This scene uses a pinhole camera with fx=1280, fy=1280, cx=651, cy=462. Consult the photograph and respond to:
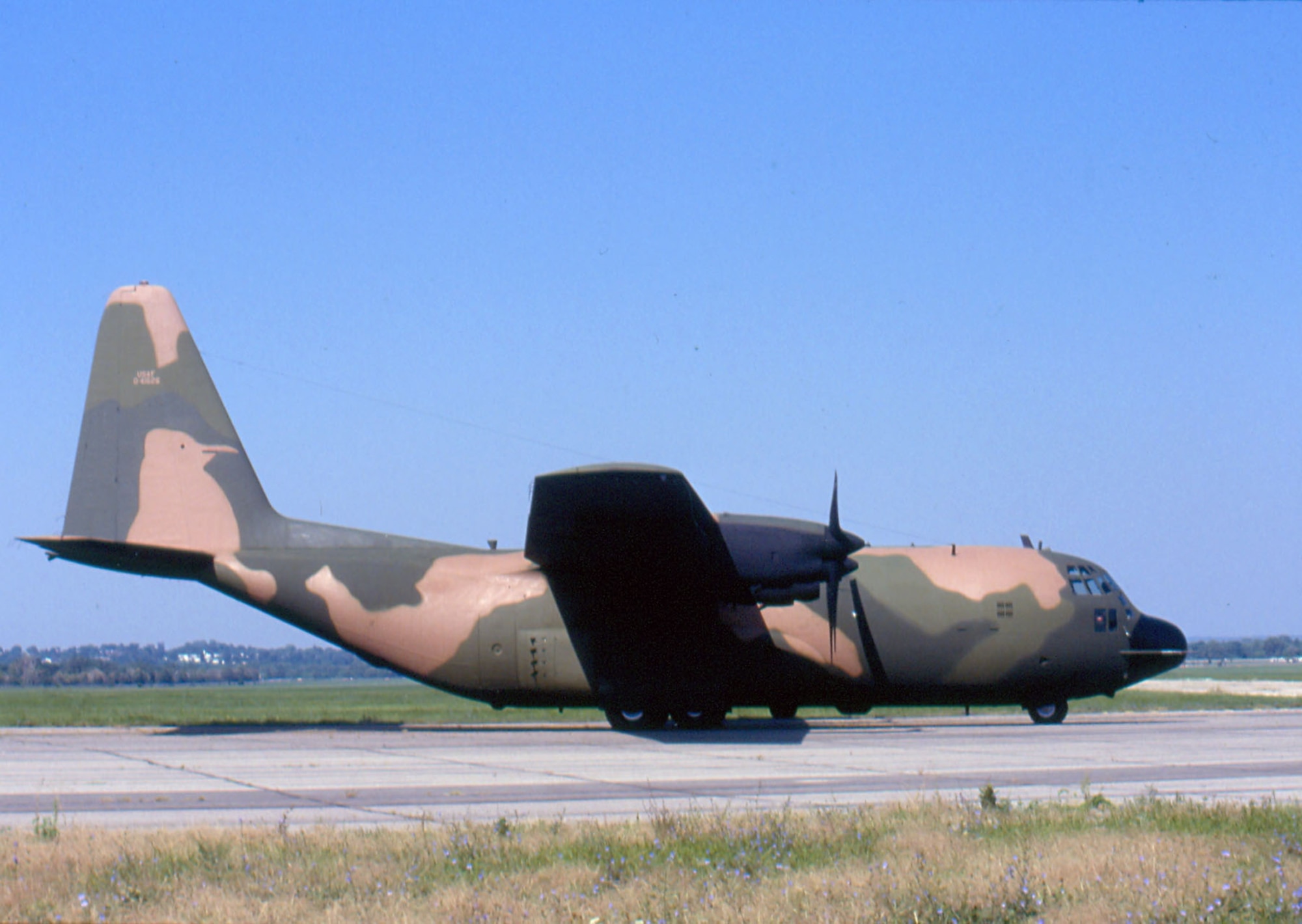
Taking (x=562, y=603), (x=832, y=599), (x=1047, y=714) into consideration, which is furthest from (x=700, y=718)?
(x=1047, y=714)

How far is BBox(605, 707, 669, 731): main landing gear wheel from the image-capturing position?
2366cm

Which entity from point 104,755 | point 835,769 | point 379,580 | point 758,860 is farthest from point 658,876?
point 379,580

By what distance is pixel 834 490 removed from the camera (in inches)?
874

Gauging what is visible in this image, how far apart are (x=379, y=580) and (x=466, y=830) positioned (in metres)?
14.6

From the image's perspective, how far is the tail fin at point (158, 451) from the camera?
24.0m

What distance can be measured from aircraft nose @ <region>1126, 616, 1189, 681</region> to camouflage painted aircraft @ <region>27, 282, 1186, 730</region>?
4 centimetres

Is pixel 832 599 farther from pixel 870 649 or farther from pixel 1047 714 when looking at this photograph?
pixel 1047 714

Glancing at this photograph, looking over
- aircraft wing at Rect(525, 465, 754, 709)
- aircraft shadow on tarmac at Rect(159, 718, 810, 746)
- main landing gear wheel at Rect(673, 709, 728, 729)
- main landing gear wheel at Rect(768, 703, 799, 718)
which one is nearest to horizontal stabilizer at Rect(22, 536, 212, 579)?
aircraft shadow on tarmac at Rect(159, 718, 810, 746)

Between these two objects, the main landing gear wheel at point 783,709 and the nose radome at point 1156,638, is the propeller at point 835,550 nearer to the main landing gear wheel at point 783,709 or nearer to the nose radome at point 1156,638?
the main landing gear wheel at point 783,709

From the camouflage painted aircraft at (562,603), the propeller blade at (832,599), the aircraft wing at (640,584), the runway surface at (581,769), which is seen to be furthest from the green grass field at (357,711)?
the propeller blade at (832,599)

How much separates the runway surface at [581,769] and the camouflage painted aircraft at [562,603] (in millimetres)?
985

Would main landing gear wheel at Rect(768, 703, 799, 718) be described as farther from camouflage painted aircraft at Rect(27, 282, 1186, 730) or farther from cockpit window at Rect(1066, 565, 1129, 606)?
cockpit window at Rect(1066, 565, 1129, 606)

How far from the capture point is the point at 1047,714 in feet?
86.5

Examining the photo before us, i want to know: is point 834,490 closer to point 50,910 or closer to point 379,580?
point 379,580
